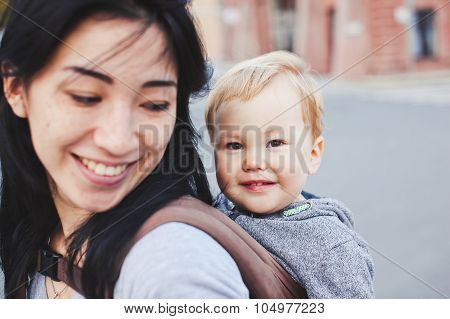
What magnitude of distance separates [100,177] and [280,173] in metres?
0.32

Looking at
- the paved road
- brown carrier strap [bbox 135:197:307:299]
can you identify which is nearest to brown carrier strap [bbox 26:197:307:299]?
brown carrier strap [bbox 135:197:307:299]

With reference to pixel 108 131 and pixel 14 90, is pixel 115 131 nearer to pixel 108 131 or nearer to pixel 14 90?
pixel 108 131

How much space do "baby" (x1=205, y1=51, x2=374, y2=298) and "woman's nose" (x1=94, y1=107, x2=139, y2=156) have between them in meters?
0.24

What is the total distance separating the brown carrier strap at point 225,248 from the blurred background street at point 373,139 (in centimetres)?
29

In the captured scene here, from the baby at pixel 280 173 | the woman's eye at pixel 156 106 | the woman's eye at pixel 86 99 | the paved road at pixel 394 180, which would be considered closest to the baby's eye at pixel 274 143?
the baby at pixel 280 173

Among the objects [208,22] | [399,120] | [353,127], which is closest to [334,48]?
[353,127]

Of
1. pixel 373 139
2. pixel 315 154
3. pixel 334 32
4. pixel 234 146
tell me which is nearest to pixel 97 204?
pixel 234 146

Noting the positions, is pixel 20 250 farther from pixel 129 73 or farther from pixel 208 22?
pixel 208 22

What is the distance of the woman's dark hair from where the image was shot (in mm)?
795

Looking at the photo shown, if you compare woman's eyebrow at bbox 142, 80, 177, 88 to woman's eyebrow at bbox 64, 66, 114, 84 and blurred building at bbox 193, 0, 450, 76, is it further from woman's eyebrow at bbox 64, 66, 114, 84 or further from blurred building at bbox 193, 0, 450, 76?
blurred building at bbox 193, 0, 450, 76

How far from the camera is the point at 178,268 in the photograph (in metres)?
0.76

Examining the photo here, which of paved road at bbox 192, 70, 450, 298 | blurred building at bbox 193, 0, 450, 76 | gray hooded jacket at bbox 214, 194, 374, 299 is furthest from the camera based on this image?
blurred building at bbox 193, 0, 450, 76

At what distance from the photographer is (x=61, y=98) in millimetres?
800

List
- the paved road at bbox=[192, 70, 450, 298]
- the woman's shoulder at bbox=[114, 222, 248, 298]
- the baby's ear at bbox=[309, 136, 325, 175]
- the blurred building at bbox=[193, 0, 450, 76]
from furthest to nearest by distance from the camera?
1. the blurred building at bbox=[193, 0, 450, 76]
2. the paved road at bbox=[192, 70, 450, 298]
3. the baby's ear at bbox=[309, 136, 325, 175]
4. the woman's shoulder at bbox=[114, 222, 248, 298]
